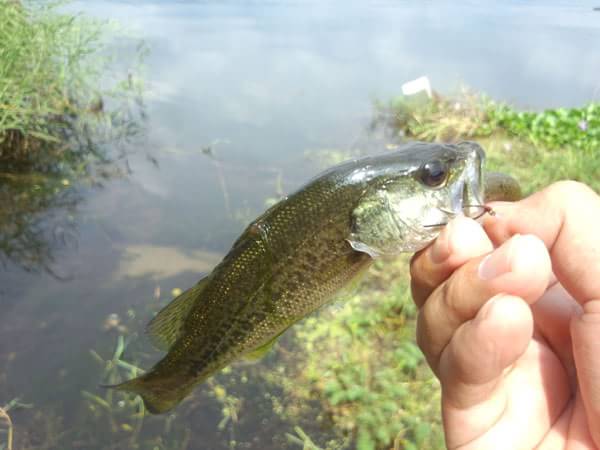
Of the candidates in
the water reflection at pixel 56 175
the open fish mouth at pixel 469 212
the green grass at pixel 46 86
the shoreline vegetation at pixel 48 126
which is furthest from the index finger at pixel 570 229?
the green grass at pixel 46 86

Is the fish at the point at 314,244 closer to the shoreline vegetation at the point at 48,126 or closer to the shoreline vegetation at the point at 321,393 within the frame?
the shoreline vegetation at the point at 321,393

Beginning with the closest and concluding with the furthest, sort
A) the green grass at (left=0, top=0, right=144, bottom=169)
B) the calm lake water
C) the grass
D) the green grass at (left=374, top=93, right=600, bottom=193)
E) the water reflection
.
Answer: the grass → the calm lake water → the water reflection → the green grass at (left=0, top=0, right=144, bottom=169) → the green grass at (left=374, top=93, right=600, bottom=193)

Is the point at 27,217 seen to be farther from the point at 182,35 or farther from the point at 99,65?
the point at 182,35

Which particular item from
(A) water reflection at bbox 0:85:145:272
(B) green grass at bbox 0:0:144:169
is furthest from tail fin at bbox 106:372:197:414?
(B) green grass at bbox 0:0:144:169

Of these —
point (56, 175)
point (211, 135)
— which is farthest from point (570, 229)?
point (211, 135)

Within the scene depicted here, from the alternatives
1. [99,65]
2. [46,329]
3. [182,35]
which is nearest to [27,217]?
[46,329]

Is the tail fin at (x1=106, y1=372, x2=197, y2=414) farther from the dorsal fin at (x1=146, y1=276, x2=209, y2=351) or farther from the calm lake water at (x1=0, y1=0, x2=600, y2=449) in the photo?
the calm lake water at (x1=0, y1=0, x2=600, y2=449)
